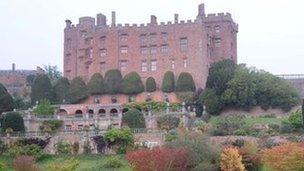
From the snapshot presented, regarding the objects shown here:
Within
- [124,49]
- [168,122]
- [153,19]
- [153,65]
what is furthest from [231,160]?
[153,19]

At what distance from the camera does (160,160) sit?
1524 inches

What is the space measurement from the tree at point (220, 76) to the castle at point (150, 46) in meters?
3.27

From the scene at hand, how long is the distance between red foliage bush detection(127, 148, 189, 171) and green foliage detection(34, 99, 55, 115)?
24.6 m

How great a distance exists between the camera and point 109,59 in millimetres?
72062

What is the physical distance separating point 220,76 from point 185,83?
4476 millimetres

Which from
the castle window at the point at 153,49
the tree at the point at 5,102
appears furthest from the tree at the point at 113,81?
the tree at the point at 5,102

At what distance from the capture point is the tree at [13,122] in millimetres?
56938

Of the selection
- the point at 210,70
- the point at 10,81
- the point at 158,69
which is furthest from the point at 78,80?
the point at 10,81

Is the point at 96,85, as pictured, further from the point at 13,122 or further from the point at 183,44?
the point at 13,122

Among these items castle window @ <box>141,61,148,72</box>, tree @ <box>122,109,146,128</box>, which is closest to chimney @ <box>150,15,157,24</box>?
castle window @ <box>141,61,148,72</box>

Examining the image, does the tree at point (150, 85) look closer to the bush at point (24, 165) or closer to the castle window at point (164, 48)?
the castle window at point (164, 48)

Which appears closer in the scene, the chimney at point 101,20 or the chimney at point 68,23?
the chimney at point 101,20

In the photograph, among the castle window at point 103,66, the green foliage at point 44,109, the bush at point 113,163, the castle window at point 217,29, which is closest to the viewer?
the bush at point 113,163

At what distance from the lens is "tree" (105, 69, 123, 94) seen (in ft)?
229
